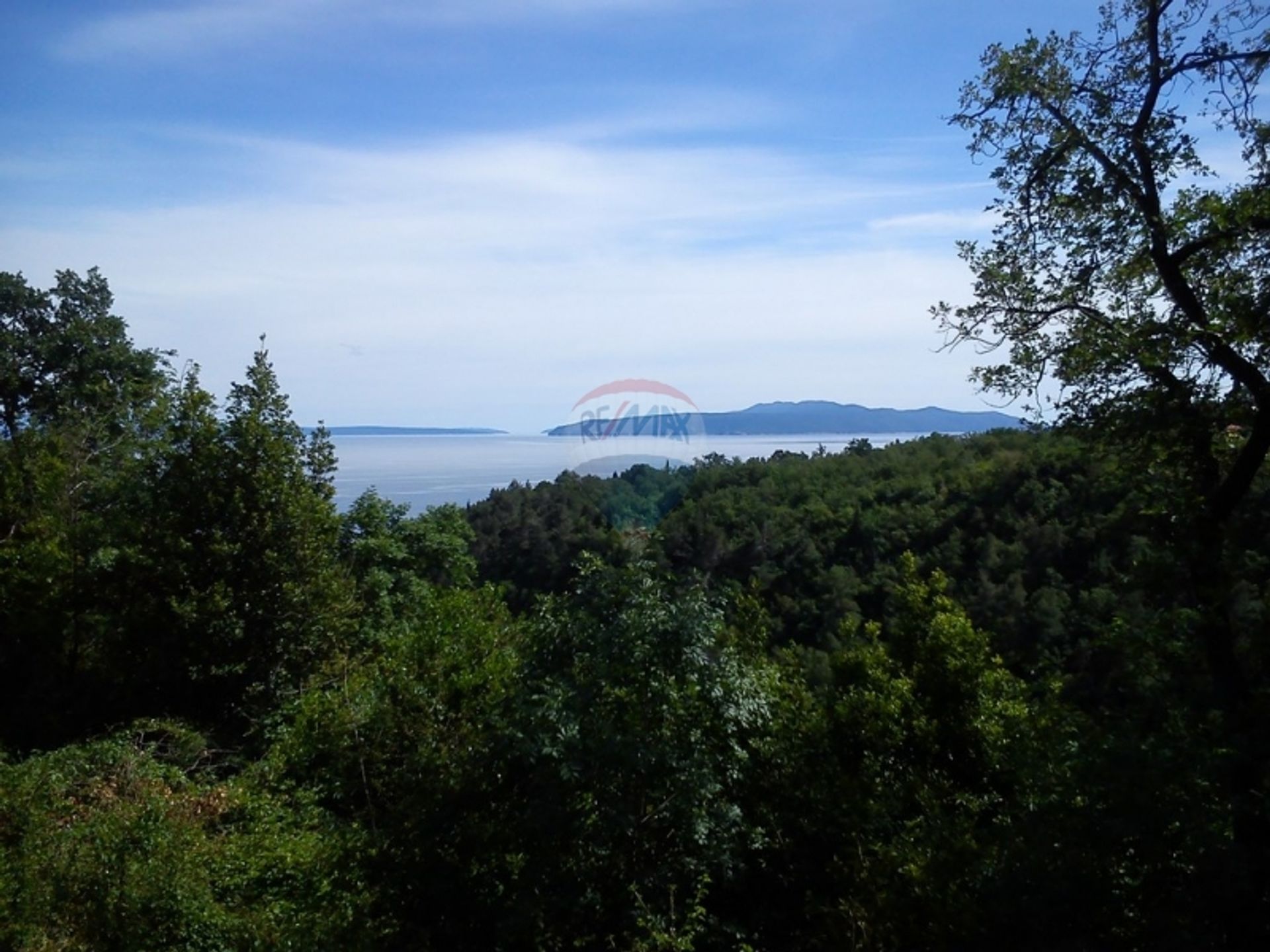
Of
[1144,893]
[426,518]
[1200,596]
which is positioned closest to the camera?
[1144,893]

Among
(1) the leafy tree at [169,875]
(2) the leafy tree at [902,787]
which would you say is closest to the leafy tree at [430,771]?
(1) the leafy tree at [169,875]

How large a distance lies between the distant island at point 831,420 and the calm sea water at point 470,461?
0.99 metres

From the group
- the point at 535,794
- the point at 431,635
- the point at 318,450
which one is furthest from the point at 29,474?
the point at 535,794

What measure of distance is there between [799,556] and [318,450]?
26.6 metres

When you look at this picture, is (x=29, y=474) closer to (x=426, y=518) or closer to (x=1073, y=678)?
(x=426, y=518)

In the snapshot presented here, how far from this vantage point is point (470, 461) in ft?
191

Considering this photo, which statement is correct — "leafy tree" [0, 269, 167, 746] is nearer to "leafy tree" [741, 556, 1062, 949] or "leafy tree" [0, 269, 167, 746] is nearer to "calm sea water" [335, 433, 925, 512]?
"calm sea water" [335, 433, 925, 512]

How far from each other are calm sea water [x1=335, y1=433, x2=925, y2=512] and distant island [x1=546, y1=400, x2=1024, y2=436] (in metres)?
0.99

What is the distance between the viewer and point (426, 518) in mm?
18484

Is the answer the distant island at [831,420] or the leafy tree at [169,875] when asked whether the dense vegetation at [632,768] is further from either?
the distant island at [831,420]

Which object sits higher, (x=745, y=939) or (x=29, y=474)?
(x=29, y=474)

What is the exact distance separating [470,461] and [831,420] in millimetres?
24854

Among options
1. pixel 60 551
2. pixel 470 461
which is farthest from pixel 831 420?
pixel 60 551

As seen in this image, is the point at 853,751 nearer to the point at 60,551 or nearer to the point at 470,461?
the point at 60,551
